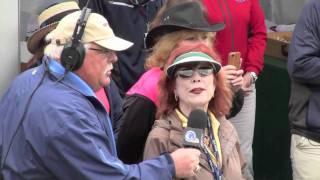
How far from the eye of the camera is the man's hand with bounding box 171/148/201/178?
2.66m

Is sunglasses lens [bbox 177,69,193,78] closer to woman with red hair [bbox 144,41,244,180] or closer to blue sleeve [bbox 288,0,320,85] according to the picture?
woman with red hair [bbox 144,41,244,180]

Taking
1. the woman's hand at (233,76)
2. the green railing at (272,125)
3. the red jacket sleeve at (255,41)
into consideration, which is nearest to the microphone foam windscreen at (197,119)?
the woman's hand at (233,76)

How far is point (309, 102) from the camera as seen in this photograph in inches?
161

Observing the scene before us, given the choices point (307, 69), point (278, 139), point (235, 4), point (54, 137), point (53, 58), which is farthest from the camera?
point (278, 139)

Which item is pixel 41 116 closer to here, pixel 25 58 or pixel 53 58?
pixel 53 58

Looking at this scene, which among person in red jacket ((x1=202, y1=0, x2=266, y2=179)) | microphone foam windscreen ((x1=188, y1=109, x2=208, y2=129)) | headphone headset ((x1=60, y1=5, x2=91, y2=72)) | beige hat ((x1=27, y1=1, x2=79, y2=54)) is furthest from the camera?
person in red jacket ((x1=202, y1=0, x2=266, y2=179))

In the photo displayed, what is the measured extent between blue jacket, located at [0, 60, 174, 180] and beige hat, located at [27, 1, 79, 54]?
3.05 feet

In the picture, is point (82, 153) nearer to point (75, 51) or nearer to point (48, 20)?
point (75, 51)

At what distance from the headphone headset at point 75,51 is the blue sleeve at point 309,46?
1.94 metres

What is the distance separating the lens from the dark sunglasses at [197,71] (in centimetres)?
304

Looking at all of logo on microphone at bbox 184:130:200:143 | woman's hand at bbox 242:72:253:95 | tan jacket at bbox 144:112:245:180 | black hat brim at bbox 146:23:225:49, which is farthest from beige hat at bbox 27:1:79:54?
woman's hand at bbox 242:72:253:95

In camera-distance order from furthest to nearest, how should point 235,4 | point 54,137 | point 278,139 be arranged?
1. point 278,139
2. point 235,4
3. point 54,137

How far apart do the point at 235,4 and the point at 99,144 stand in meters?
2.27

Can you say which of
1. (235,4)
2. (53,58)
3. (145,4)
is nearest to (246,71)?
(235,4)
